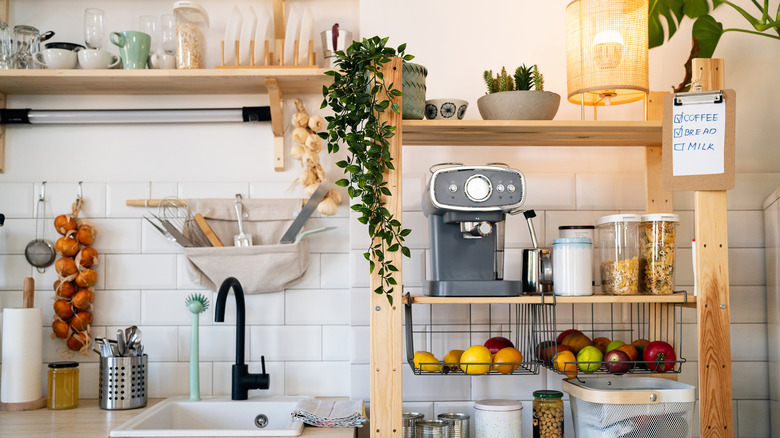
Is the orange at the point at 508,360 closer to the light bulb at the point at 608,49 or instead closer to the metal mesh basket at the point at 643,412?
the metal mesh basket at the point at 643,412

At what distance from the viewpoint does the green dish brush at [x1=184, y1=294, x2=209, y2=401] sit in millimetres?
2055

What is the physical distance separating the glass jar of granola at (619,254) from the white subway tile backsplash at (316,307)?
2.63 feet

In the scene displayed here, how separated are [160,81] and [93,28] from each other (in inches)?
10.0

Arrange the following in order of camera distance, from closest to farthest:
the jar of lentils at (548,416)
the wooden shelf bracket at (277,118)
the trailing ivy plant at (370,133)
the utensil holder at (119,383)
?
1. the trailing ivy plant at (370,133)
2. the jar of lentils at (548,416)
3. the utensil holder at (119,383)
4. the wooden shelf bracket at (277,118)

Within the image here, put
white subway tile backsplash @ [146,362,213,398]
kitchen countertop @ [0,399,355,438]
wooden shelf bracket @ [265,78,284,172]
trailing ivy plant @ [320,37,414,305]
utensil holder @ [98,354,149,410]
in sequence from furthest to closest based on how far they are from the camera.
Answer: white subway tile backsplash @ [146,362,213,398] → wooden shelf bracket @ [265,78,284,172] → utensil holder @ [98,354,149,410] → kitchen countertop @ [0,399,355,438] → trailing ivy plant @ [320,37,414,305]

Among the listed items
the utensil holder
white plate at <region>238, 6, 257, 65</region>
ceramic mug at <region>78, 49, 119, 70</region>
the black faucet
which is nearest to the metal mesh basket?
the black faucet

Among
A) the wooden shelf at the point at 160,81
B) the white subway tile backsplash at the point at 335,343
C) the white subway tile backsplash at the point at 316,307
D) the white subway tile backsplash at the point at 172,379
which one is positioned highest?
the wooden shelf at the point at 160,81

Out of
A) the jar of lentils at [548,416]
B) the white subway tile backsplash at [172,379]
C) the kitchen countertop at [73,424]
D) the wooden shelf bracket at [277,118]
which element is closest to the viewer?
the kitchen countertop at [73,424]

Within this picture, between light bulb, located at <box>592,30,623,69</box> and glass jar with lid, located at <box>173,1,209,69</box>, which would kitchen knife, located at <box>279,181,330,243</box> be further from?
light bulb, located at <box>592,30,623,69</box>

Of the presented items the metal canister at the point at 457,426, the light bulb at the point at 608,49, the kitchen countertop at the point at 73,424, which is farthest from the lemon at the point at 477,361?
the light bulb at the point at 608,49

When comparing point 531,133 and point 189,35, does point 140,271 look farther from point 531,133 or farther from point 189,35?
point 531,133

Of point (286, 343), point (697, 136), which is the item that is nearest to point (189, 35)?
point (286, 343)

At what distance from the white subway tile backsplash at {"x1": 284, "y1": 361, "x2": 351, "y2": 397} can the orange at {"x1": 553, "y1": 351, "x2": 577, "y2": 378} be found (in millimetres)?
706

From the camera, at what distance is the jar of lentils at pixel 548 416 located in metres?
1.84
